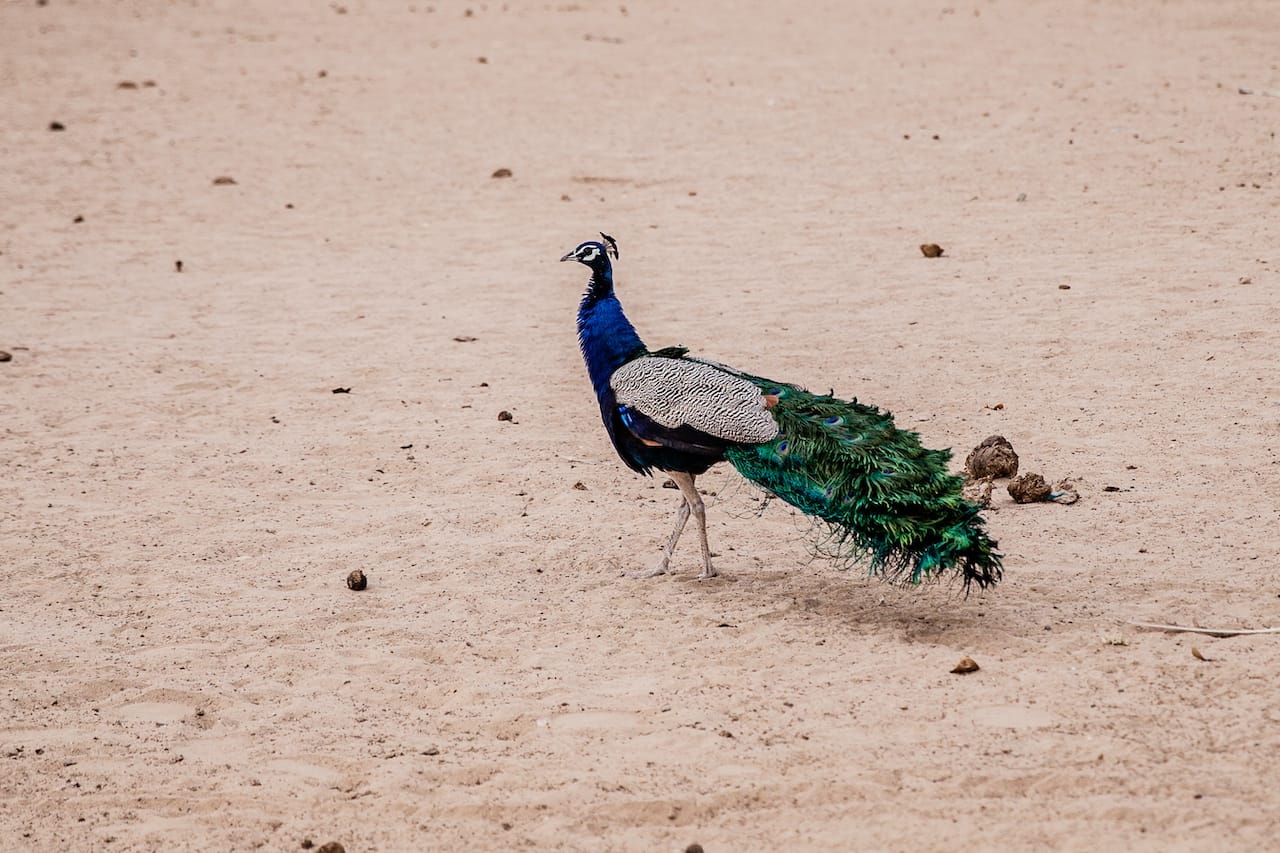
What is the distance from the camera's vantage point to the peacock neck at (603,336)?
20.1ft

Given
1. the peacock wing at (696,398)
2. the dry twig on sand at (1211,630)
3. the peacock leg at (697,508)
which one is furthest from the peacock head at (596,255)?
the dry twig on sand at (1211,630)

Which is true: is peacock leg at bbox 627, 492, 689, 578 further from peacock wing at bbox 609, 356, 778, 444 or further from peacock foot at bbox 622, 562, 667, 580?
peacock wing at bbox 609, 356, 778, 444

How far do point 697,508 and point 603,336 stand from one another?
87 centimetres

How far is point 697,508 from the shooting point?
604 centimetres

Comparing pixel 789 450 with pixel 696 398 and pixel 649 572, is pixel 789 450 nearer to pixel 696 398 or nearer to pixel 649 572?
pixel 696 398

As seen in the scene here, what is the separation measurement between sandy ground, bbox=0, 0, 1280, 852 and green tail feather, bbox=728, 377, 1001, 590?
15.1 inches

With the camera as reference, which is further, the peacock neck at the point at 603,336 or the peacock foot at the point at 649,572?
the peacock neck at the point at 603,336

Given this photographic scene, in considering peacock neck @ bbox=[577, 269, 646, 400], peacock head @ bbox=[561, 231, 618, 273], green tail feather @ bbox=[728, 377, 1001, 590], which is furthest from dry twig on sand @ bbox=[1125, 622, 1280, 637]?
peacock head @ bbox=[561, 231, 618, 273]

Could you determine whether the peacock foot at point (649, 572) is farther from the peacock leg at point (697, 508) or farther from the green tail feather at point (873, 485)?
the green tail feather at point (873, 485)

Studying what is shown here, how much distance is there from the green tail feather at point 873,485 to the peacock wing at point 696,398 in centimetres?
Result: 8

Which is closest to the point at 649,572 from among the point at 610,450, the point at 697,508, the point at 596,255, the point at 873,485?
the point at 697,508

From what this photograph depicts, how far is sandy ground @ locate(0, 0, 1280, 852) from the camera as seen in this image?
435 cm

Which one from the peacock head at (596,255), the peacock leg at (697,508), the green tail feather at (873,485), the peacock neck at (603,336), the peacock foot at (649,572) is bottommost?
the peacock foot at (649,572)

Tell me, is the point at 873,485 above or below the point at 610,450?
above
